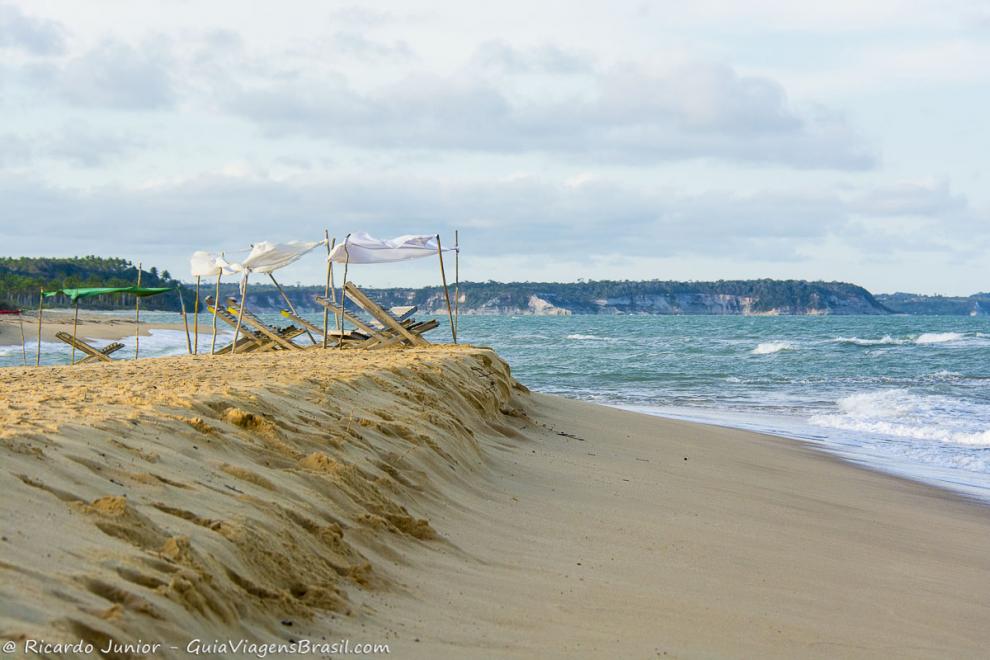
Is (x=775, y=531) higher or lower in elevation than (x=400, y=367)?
lower

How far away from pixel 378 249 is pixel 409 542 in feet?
41.6

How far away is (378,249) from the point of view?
17.4 m

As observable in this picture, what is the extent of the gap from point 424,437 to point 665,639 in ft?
10.9

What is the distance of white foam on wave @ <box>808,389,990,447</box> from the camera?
49.6 ft

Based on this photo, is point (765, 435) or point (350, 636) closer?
point (350, 636)

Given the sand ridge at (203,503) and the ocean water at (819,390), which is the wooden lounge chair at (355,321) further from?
the sand ridge at (203,503)

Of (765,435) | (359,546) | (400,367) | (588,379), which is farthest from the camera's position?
(588,379)

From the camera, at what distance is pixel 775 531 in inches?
275

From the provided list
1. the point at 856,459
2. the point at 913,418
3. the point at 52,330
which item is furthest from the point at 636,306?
the point at 856,459

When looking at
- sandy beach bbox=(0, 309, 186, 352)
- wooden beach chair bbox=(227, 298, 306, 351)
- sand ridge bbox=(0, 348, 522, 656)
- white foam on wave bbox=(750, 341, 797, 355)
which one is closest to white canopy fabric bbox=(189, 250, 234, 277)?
wooden beach chair bbox=(227, 298, 306, 351)

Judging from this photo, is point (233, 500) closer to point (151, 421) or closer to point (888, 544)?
point (151, 421)

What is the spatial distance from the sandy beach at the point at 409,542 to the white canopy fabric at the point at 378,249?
824 centimetres

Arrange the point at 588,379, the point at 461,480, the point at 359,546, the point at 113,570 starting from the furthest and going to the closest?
the point at 588,379 < the point at 461,480 < the point at 359,546 < the point at 113,570

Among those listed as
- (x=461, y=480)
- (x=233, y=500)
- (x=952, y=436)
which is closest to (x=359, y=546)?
(x=233, y=500)
